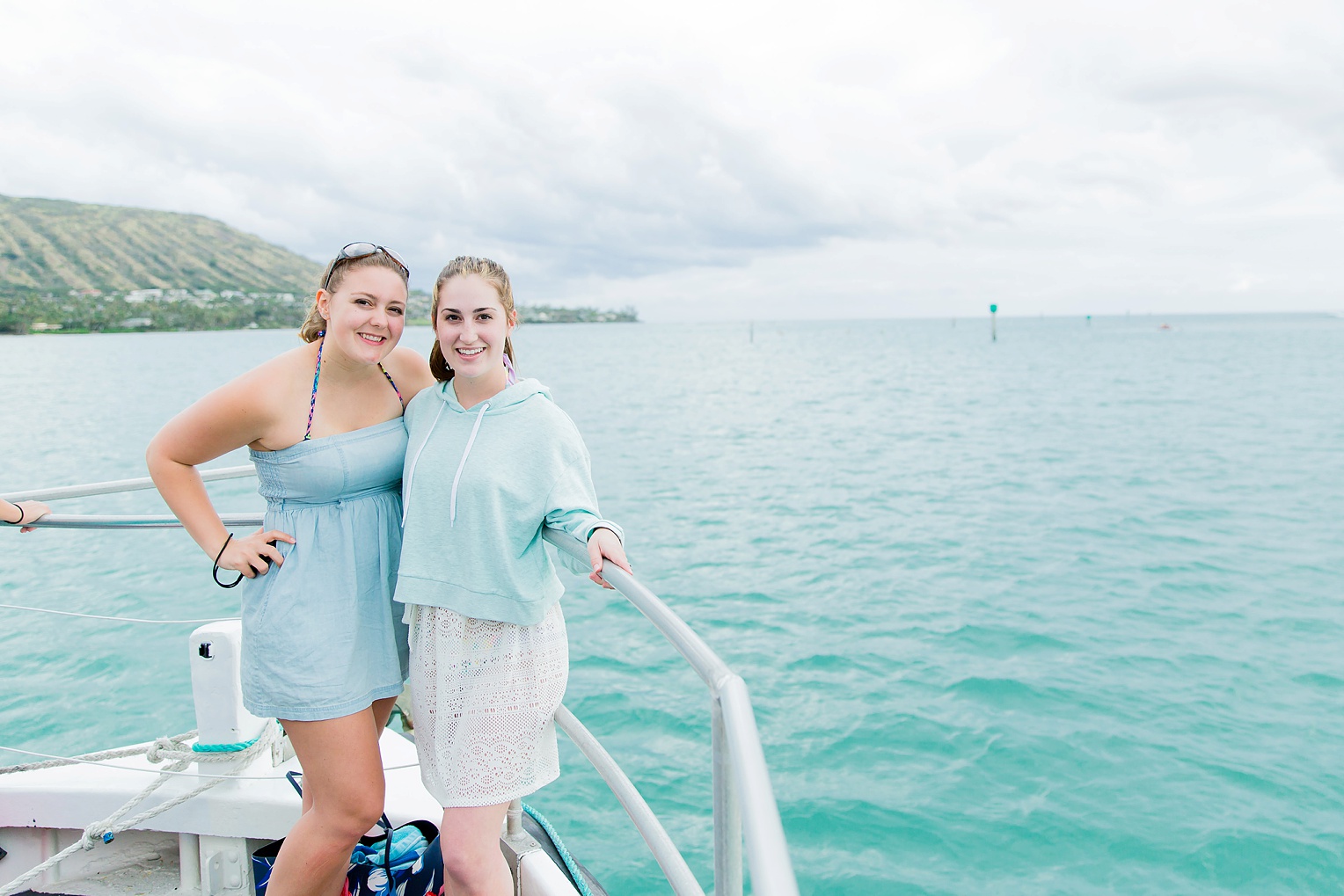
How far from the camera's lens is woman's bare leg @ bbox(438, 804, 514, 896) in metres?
2.04

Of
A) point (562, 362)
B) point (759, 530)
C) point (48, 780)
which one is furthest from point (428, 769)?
point (562, 362)

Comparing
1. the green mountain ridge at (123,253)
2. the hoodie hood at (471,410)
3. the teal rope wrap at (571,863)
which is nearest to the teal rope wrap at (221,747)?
the teal rope wrap at (571,863)

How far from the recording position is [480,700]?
6.60 ft

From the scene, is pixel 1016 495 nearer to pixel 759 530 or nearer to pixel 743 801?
pixel 759 530

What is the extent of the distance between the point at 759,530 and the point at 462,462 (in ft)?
41.9

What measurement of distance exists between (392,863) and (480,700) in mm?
827

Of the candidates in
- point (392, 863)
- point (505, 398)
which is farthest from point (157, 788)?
point (505, 398)

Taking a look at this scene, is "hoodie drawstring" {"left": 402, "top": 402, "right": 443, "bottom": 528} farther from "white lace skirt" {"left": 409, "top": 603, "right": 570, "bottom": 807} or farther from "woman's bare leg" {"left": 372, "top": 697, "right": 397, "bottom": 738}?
"woman's bare leg" {"left": 372, "top": 697, "right": 397, "bottom": 738}

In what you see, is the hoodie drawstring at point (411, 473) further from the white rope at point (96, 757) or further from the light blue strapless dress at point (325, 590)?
the white rope at point (96, 757)

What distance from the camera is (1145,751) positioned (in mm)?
7070

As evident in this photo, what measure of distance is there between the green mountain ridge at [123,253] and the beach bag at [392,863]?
17343cm

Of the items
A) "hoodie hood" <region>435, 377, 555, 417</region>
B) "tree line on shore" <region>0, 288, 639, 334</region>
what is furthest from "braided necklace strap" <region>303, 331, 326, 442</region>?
"tree line on shore" <region>0, 288, 639, 334</region>

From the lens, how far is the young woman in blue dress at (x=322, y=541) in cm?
206

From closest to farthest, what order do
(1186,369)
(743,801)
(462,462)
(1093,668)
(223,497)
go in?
(743,801)
(462,462)
(1093,668)
(223,497)
(1186,369)
